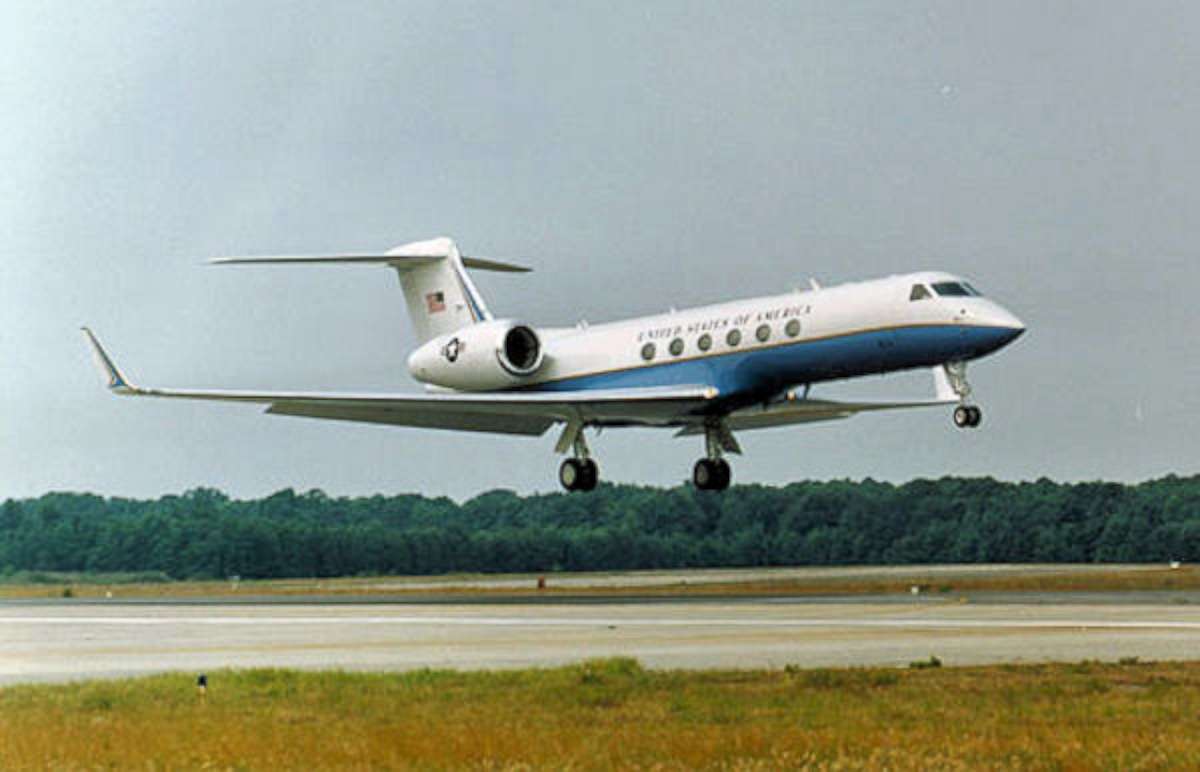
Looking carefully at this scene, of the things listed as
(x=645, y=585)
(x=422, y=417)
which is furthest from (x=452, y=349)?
(x=645, y=585)

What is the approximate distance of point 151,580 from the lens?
227ft

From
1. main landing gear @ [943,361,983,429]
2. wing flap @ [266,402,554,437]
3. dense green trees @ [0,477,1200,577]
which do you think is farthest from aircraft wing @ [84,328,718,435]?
dense green trees @ [0,477,1200,577]

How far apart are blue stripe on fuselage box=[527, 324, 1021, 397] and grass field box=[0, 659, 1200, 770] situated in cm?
1632

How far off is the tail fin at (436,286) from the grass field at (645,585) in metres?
8.28

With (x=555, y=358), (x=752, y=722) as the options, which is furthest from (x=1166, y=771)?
(x=555, y=358)

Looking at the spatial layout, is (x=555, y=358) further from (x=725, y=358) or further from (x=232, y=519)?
(x=232, y=519)

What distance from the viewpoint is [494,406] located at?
45656 mm

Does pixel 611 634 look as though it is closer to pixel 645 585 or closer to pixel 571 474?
pixel 571 474

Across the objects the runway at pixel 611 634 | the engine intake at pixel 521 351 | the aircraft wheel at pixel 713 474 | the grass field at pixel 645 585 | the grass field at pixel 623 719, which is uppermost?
the engine intake at pixel 521 351

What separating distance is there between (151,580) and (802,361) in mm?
38160

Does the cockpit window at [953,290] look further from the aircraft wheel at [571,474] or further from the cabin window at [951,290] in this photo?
the aircraft wheel at [571,474]

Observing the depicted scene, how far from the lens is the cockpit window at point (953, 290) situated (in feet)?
124

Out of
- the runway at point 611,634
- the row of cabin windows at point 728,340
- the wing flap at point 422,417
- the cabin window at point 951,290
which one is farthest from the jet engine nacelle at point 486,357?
the cabin window at point 951,290

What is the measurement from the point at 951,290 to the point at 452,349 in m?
15.9
